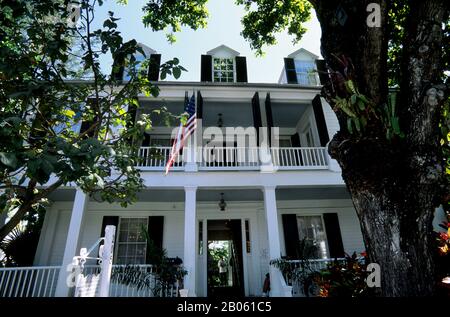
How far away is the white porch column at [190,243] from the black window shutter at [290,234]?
12.2 feet

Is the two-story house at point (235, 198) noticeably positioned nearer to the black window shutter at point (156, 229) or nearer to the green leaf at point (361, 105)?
the black window shutter at point (156, 229)

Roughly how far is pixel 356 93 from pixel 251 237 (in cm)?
771

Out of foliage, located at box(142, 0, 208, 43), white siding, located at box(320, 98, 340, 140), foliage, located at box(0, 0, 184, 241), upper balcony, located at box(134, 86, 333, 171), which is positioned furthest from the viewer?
white siding, located at box(320, 98, 340, 140)

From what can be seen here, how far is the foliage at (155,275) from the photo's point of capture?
654 centimetres

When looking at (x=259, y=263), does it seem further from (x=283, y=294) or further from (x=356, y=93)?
(x=356, y=93)

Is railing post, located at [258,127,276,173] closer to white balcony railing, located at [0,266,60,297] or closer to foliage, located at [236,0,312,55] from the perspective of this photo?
foliage, located at [236,0,312,55]

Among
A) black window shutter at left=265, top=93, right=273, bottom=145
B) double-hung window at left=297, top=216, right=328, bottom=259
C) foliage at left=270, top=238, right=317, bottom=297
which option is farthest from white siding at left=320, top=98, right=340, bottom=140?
foliage at left=270, top=238, right=317, bottom=297

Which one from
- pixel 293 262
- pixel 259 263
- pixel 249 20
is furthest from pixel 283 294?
pixel 249 20

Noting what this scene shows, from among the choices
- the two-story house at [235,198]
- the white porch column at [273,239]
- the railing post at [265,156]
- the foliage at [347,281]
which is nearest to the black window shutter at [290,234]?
the two-story house at [235,198]

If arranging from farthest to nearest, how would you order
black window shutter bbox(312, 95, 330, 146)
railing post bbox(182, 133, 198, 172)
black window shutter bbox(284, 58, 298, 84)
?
1. black window shutter bbox(284, 58, 298, 84)
2. black window shutter bbox(312, 95, 330, 146)
3. railing post bbox(182, 133, 198, 172)

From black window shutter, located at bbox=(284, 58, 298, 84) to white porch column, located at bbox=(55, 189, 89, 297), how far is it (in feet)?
29.8

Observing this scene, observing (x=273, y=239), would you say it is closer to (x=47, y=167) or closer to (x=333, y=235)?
(x=333, y=235)

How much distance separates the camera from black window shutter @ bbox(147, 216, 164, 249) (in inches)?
340

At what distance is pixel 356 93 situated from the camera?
87.4 inches
